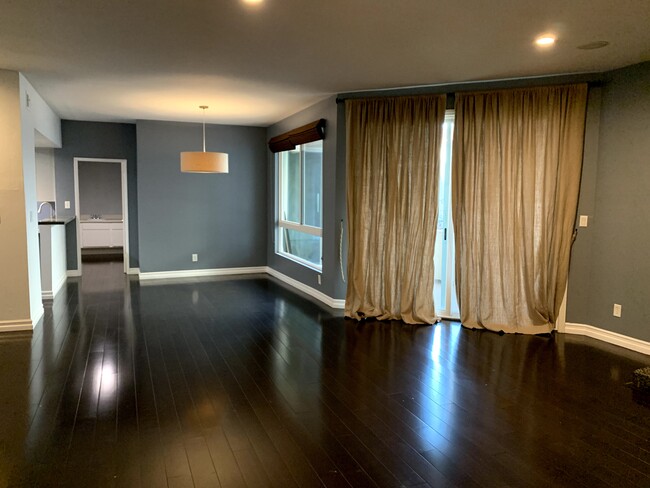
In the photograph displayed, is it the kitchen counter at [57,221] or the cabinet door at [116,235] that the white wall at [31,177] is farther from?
the cabinet door at [116,235]

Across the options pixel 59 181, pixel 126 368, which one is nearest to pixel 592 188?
pixel 126 368

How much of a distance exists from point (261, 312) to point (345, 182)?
1823mm

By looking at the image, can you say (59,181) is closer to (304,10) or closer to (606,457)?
(304,10)

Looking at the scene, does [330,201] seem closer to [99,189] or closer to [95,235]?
[95,235]

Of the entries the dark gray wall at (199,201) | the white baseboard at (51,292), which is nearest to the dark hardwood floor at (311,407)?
the white baseboard at (51,292)

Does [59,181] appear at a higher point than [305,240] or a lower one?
higher

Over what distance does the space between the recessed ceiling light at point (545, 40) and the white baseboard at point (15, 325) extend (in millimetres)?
5255

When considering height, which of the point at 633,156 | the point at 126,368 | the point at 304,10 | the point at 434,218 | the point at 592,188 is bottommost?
the point at 126,368

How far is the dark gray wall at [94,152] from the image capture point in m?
7.49

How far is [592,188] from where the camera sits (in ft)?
14.8

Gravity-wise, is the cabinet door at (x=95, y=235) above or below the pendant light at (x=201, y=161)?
below

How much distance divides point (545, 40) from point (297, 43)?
1.85 meters

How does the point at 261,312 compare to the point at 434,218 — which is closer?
the point at 434,218

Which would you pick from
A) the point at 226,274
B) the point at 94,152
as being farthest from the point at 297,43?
the point at 94,152
